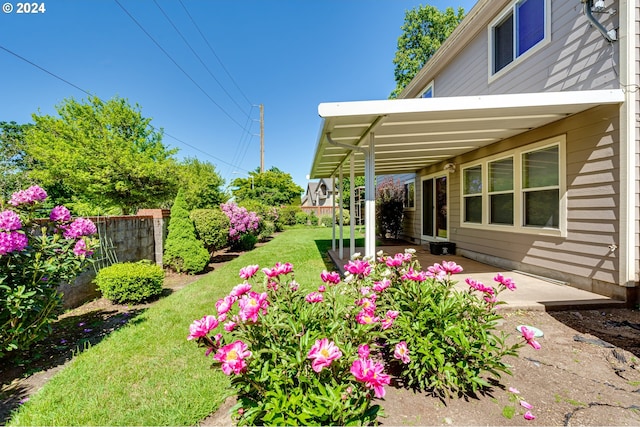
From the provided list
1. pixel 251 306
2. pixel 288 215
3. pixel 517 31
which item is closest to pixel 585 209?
pixel 517 31

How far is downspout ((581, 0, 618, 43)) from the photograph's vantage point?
354 centimetres

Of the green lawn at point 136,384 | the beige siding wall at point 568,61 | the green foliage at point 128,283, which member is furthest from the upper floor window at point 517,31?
the green foliage at point 128,283

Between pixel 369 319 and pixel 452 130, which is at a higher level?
pixel 452 130

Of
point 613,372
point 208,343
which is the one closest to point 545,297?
point 613,372

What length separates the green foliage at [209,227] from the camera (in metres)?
7.35

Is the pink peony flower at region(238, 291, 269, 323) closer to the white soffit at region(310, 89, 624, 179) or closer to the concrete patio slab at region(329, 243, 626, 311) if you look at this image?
the white soffit at region(310, 89, 624, 179)

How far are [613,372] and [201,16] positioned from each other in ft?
46.5

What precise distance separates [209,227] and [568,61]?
7.96 metres

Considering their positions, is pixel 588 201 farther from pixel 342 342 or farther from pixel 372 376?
pixel 372 376

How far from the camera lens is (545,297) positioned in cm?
374

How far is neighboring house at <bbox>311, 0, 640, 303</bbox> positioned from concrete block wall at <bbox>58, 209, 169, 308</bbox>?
415 centimetres

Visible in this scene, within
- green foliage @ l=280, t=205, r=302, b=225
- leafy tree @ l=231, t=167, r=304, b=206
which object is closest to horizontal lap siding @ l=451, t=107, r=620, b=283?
green foliage @ l=280, t=205, r=302, b=225

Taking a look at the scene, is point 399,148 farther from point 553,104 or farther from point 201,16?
point 201,16

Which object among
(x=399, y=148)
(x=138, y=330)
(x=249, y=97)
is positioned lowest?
(x=138, y=330)
